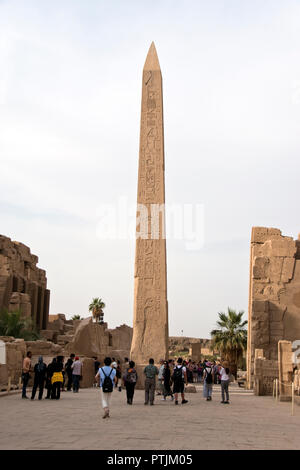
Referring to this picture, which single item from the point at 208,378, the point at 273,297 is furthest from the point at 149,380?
the point at 273,297

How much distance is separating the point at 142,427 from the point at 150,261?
7.79 m

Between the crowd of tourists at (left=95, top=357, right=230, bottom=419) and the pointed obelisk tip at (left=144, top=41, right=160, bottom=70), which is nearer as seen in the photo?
the crowd of tourists at (left=95, top=357, right=230, bottom=419)

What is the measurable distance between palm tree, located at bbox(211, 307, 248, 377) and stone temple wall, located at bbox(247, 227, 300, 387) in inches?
261

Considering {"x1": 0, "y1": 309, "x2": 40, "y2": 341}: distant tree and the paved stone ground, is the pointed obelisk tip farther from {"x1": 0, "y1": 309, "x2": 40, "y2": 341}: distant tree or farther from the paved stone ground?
{"x1": 0, "y1": 309, "x2": 40, "y2": 341}: distant tree

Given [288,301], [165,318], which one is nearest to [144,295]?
[165,318]

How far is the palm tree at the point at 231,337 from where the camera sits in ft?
84.4

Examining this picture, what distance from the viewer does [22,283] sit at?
38.1m

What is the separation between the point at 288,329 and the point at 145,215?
6.93 meters

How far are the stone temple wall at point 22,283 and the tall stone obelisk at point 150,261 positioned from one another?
18040 millimetres

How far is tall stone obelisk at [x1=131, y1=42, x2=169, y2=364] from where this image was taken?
14625 millimetres

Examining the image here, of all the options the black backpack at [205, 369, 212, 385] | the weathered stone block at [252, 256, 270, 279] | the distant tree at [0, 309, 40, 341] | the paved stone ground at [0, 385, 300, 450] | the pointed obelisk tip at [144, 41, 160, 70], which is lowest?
the paved stone ground at [0, 385, 300, 450]

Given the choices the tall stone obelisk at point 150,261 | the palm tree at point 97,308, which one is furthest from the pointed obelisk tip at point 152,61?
the palm tree at point 97,308

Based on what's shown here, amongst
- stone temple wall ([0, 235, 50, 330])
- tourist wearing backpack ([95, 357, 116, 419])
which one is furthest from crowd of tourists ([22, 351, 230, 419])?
stone temple wall ([0, 235, 50, 330])

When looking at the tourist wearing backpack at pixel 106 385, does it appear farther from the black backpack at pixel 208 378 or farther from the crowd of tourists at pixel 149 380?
the black backpack at pixel 208 378
